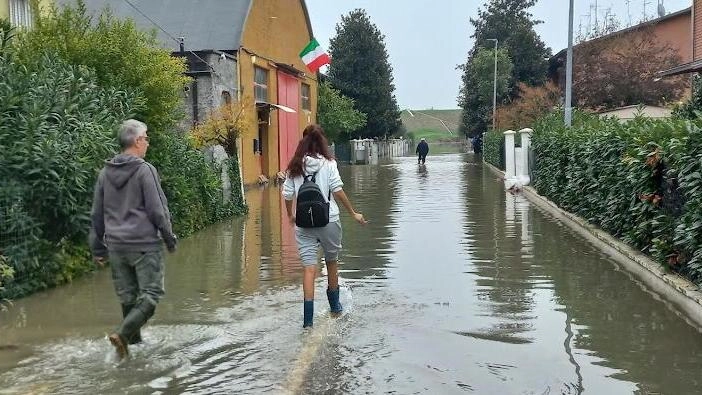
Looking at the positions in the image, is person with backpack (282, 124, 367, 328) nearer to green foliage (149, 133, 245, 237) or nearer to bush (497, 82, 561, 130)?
green foliage (149, 133, 245, 237)

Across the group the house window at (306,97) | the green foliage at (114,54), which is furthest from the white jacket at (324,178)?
the house window at (306,97)

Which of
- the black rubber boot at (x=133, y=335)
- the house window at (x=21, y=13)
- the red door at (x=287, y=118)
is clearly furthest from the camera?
the red door at (x=287, y=118)

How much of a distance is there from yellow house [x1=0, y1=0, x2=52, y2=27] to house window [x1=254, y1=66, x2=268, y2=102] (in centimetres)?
1166

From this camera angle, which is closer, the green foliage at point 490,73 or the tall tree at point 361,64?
the green foliage at point 490,73

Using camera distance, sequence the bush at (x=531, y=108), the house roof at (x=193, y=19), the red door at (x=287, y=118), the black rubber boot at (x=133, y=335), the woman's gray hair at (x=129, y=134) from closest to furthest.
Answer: the woman's gray hair at (x=129, y=134) < the black rubber boot at (x=133, y=335) < the house roof at (x=193, y=19) < the red door at (x=287, y=118) < the bush at (x=531, y=108)

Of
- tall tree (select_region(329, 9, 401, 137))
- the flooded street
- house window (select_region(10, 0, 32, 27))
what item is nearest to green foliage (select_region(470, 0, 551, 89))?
tall tree (select_region(329, 9, 401, 137))

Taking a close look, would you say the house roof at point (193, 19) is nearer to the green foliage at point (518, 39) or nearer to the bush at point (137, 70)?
the bush at point (137, 70)

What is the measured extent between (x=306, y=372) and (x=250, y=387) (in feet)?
1.46

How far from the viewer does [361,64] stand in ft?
178

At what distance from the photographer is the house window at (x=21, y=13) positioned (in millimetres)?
16325

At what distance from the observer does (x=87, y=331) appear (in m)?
6.66

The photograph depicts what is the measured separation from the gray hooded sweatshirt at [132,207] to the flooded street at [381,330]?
90cm

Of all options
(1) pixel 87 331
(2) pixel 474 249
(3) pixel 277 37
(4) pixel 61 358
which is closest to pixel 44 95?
(1) pixel 87 331

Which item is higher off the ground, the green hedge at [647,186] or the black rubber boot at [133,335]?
the green hedge at [647,186]
